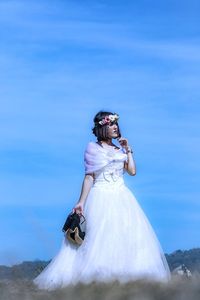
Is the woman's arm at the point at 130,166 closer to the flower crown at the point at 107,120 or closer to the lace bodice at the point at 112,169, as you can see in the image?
the lace bodice at the point at 112,169

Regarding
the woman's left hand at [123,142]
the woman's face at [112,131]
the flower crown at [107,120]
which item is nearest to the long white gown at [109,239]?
the woman's left hand at [123,142]

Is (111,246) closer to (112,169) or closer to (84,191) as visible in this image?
(84,191)

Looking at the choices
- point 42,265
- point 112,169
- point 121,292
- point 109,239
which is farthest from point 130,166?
point 121,292

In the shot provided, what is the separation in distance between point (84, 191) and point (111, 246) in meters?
0.94

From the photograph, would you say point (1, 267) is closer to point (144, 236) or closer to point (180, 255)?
point (144, 236)

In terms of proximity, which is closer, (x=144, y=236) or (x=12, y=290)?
(x=12, y=290)

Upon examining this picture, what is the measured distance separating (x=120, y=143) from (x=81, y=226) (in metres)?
1.42

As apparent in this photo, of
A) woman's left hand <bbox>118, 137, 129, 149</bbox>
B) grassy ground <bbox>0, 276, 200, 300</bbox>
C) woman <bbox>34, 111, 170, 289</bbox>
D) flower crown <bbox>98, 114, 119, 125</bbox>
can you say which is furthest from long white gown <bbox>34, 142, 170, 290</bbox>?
grassy ground <bbox>0, 276, 200, 300</bbox>

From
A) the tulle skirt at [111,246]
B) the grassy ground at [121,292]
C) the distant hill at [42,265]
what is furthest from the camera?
the tulle skirt at [111,246]

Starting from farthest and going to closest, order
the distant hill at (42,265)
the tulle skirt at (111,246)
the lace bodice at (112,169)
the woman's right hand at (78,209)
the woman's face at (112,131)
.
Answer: the woman's face at (112,131), the lace bodice at (112,169), the woman's right hand at (78,209), the tulle skirt at (111,246), the distant hill at (42,265)

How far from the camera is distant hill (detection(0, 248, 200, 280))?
25.1ft

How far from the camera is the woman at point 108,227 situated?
12680mm

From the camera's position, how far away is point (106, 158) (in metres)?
13.2

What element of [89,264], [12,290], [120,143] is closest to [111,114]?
[120,143]
